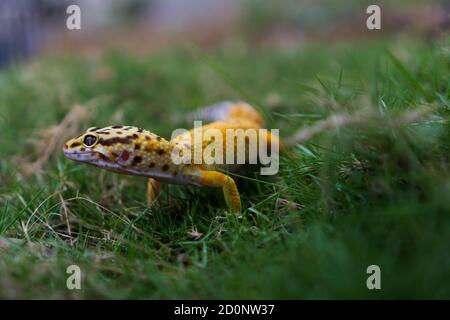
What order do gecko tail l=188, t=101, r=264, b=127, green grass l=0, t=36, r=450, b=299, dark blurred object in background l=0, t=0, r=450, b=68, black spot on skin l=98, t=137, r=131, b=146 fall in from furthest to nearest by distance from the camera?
dark blurred object in background l=0, t=0, r=450, b=68, gecko tail l=188, t=101, r=264, b=127, black spot on skin l=98, t=137, r=131, b=146, green grass l=0, t=36, r=450, b=299

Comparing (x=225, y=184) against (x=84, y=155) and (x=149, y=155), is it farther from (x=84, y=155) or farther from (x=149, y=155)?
(x=84, y=155)

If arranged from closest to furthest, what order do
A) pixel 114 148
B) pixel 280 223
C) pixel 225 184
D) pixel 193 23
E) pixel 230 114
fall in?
pixel 280 223, pixel 114 148, pixel 225 184, pixel 230 114, pixel 193 23

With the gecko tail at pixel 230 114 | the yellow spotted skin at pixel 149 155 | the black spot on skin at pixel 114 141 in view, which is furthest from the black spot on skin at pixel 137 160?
the gecko tail at pixel 230 114

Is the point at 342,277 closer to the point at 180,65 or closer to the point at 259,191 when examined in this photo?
the point at 259,191

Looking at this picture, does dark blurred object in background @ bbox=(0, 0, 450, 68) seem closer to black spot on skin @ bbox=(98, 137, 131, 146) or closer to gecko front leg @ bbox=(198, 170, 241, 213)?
gecko front leg @ bbox=(198, 170, 241, 213)

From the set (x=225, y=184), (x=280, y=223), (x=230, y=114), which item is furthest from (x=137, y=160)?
(x=230, y=114)

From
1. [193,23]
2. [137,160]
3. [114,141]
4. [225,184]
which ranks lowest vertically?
[225,184]

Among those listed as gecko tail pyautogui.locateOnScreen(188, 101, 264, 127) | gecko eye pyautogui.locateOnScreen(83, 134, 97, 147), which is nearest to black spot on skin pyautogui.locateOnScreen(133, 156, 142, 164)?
gecko eye pyautogui.locateOnScreen(83, 134, 97, 147)
